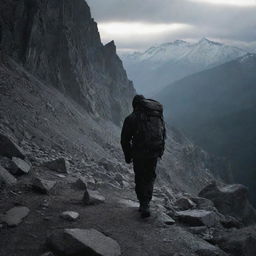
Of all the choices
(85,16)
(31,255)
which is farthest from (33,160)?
(85,16)

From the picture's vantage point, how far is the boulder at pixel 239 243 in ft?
22.0

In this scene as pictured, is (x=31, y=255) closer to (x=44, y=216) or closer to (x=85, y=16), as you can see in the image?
(x=44, y=216)

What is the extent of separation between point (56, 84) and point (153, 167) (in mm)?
40276

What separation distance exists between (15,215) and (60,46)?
43.9m

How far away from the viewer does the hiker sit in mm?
7031

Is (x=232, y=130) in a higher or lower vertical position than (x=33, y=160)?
lower

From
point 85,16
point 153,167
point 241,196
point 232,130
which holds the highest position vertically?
point 85,16

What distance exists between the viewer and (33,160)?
11859 mm

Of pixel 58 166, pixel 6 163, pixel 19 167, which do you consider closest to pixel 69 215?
pixel 19 167

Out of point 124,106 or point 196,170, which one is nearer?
point 124,106

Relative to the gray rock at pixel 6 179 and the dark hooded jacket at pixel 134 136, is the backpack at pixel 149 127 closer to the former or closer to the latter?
the dark hooded jacket at pixel 134 136

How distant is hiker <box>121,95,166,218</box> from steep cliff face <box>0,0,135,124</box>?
3317 centimetres

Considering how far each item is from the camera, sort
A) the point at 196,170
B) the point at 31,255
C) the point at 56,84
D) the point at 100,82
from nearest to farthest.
Result: the point at 31,255
the point at 56,84
the point at 100,82
the point at 196,170

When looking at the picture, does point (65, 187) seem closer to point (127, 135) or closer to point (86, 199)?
point (86, 199)
